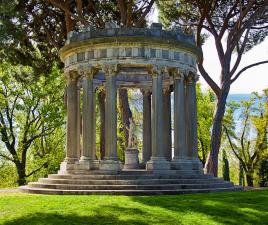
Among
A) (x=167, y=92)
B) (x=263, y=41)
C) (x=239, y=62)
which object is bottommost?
(x=167, y=92)

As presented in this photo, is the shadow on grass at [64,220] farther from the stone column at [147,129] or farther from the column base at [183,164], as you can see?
the stone column at [147,129]

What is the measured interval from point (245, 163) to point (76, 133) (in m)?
31.3

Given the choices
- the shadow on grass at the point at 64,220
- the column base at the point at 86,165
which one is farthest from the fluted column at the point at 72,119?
the shadow on grass at the point at 64,220

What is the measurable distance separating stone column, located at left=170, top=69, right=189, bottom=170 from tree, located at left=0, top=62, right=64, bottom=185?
19.6m

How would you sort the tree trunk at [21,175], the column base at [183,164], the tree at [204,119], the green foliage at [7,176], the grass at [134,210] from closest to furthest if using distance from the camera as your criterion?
the grass at [134,210]
the column base at [183,164]
the tree trunk at [21,175]
the tree at [204,119]
the green foliage at [7,176]

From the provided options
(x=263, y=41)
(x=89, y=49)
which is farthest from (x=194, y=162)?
(x=263, y=41)

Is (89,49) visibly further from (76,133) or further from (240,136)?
(240,136)

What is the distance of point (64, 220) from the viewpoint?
1545cm

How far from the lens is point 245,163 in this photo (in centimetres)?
5434

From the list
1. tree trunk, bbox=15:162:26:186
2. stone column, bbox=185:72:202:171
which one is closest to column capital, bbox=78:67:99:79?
stone column, bbox=185:72:202:171

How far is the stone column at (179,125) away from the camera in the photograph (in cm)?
2598

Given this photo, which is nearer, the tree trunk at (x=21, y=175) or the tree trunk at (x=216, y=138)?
the tree trunk at (x=216, y=138)

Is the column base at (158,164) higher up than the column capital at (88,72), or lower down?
lower down

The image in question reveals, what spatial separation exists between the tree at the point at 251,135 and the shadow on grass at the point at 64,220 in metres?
37.4
